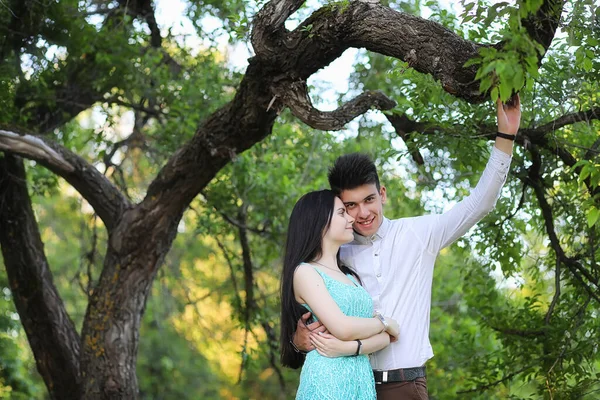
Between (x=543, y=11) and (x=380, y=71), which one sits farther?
(x=380, y=71)

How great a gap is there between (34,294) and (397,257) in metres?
3.69

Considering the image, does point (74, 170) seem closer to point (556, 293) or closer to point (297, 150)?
point (297, 150)

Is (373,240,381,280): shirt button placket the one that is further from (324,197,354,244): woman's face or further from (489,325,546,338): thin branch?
(489,325,546,338): thin branch

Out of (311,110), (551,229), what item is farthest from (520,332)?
(311,110)

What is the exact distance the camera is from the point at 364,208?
3619mm

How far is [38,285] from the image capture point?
646 centimetres

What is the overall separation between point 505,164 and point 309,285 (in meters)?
0.88

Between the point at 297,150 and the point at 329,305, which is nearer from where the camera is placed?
the point at 329,305

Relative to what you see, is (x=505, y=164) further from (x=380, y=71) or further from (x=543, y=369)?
(x=380, y=71)

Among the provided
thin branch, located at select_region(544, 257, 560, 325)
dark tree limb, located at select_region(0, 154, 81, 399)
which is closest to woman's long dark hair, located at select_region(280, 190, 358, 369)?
thin branch, located at select_region(544, 257, 560, 325)

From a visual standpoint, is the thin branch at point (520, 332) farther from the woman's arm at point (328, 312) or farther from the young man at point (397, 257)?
the woman's arm at point (328, 312)

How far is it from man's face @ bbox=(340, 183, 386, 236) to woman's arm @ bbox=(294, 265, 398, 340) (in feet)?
1.20

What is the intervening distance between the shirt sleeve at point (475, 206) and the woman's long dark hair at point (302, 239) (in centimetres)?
48

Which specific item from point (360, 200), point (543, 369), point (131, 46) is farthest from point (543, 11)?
point (131, 46)
